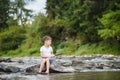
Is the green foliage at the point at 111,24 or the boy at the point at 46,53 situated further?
the green foliage at the point at 111,24

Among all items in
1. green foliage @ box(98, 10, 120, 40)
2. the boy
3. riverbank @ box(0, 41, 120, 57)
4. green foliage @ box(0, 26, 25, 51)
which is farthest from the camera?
green foliage @ box(0, 26, 25, 51)

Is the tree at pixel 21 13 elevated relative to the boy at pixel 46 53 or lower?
elevated

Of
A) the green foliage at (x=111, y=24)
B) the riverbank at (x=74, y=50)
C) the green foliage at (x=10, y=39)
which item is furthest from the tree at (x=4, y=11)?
the green foliage at (x=10, y=39)

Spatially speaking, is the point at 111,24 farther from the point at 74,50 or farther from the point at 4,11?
the point at 4,11

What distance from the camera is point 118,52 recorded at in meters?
37.2

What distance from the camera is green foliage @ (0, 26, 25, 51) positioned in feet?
198

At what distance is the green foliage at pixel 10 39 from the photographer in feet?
198

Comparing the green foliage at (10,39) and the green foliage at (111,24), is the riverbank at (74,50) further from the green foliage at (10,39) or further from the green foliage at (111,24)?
the green foliage at (111,24)

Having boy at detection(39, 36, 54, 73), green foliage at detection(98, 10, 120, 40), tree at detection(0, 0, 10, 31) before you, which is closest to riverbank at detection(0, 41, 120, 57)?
green foliage at detection(98, 10, 120, 40)

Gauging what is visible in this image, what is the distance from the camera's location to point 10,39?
201 feet

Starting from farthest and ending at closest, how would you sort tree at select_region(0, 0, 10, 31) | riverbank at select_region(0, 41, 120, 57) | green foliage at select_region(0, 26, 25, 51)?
green foliage at select_region(0, 26, 25, 51)
tree at select_region(0, 0, 10, 31)
riverbank at select_region(0, 41, 120, 57)

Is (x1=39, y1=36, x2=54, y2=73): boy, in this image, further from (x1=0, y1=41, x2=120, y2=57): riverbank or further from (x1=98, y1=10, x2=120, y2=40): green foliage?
(x1=0, y1=41, x2=120, y2=57): riverbank

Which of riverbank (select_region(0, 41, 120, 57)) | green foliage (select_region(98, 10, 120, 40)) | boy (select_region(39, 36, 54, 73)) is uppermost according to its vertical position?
green foliage (select_region(98, 10, 120, 40))


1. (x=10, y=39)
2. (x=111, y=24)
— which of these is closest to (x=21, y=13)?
(x=10, y=39)
